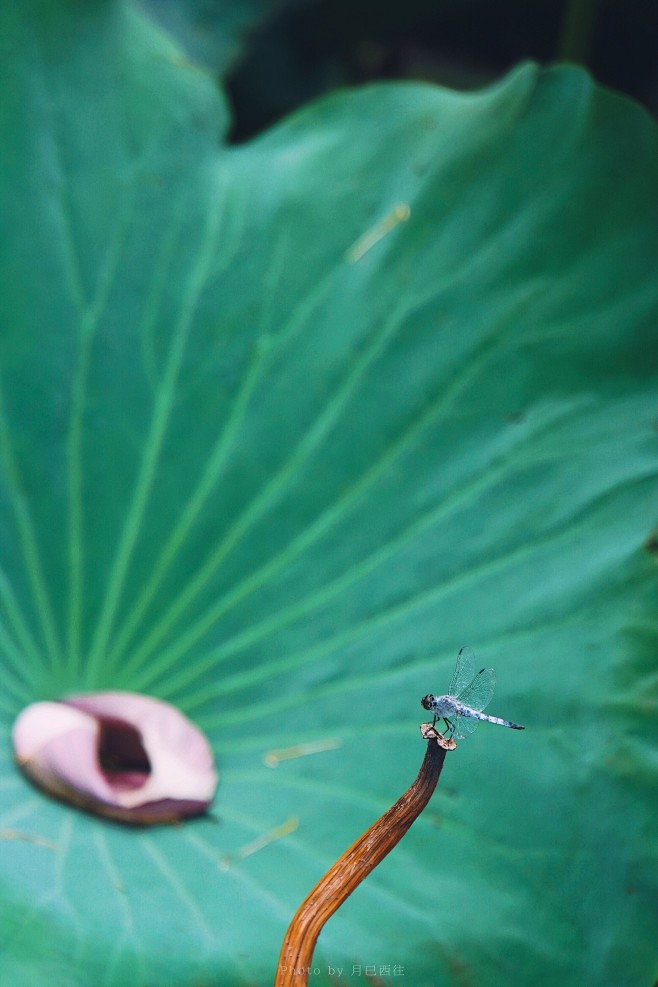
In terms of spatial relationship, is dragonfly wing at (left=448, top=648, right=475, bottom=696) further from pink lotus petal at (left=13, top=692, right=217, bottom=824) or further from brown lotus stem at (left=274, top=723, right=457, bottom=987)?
pink lotus petal at (left=13, top=692, right=217, bottom=824)

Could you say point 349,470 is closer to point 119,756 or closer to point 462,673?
point 119,756

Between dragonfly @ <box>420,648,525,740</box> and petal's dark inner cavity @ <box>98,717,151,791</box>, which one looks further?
petal's dark inner cavity @ <box>98,717,151,791</box>

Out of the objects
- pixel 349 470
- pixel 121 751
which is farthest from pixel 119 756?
pixel 349 470

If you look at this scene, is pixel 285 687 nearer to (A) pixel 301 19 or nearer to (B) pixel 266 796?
(B) pixel 266 796

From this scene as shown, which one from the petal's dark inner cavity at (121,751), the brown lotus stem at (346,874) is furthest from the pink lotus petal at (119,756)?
the brown lotus stem at (346,874)

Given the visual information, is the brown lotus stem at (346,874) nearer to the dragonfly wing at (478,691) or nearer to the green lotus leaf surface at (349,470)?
the dragonfly wing at (478,691)

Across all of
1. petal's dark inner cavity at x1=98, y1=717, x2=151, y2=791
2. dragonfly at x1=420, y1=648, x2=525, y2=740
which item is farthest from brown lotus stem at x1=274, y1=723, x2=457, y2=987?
petal's dark inner cavity at x1=98, y1=717, x2=151, y2=791
